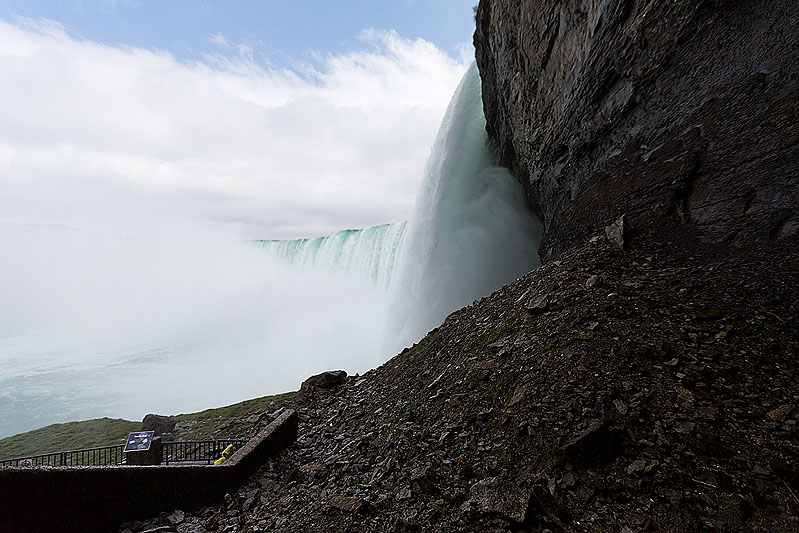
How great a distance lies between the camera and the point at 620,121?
26.5 feet

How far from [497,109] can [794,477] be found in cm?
1537

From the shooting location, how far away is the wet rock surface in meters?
3.29

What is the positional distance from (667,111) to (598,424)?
19.4ft

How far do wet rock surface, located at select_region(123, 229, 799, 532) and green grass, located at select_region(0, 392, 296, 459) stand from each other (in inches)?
409

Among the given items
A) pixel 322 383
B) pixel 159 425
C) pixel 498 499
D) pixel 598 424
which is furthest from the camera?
pixel 159 425

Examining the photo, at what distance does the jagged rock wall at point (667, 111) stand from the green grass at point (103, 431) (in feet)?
43.6

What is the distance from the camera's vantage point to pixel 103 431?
1962 centimetres

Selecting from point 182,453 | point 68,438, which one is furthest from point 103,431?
point 182,453

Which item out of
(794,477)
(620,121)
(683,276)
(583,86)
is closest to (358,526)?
(794,477)

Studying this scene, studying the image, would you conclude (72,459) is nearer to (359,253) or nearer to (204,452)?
(204,452)

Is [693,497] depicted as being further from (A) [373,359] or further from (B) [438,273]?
(A) [373,359]

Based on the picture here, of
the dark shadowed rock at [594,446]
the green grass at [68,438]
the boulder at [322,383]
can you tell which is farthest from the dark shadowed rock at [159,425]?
the dark shadowed rock at [594,446]

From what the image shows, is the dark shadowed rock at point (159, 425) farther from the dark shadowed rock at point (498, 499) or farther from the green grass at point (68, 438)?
the dark shadowed rock at point (498, 499)

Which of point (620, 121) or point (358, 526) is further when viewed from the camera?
point (620, 121)
